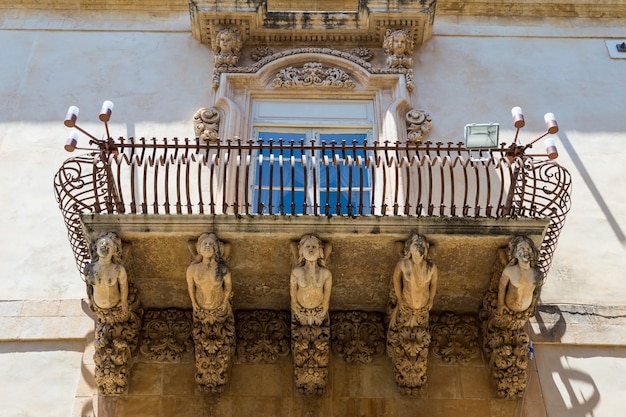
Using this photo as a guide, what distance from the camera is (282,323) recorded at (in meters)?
7.70

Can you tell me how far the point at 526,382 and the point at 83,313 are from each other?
→ 13.7 feet

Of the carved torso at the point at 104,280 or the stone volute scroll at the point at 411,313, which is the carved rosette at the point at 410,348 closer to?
the stone volute scroll at the point at 411,313

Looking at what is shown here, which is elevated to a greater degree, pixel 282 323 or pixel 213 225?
pixel 213 225

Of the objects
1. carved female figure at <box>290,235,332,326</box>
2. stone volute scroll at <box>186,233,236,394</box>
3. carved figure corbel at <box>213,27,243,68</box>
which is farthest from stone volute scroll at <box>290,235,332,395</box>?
carved figure corbel at <box>213,27,243,68</box>

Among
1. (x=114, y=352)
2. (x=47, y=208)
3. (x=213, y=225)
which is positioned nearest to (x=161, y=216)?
(x=213, y=225)

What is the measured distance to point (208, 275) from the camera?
7062 mm

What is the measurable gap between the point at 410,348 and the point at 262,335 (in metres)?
1.37

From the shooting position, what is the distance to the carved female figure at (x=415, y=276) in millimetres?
7086

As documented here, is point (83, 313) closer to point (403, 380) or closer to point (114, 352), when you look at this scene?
point (114, 352)

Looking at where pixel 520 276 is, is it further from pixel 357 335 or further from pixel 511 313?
pixel 357 335

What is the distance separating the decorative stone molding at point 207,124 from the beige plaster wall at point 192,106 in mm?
157

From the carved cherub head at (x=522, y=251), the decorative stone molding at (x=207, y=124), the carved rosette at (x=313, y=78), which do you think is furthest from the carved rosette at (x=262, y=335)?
the carved rosette at (x=313, y=78)

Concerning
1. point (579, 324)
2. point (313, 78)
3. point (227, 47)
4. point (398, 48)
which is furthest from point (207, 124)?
point (579, 324)

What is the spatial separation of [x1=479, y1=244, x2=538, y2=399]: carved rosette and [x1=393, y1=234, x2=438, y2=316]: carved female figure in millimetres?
644
